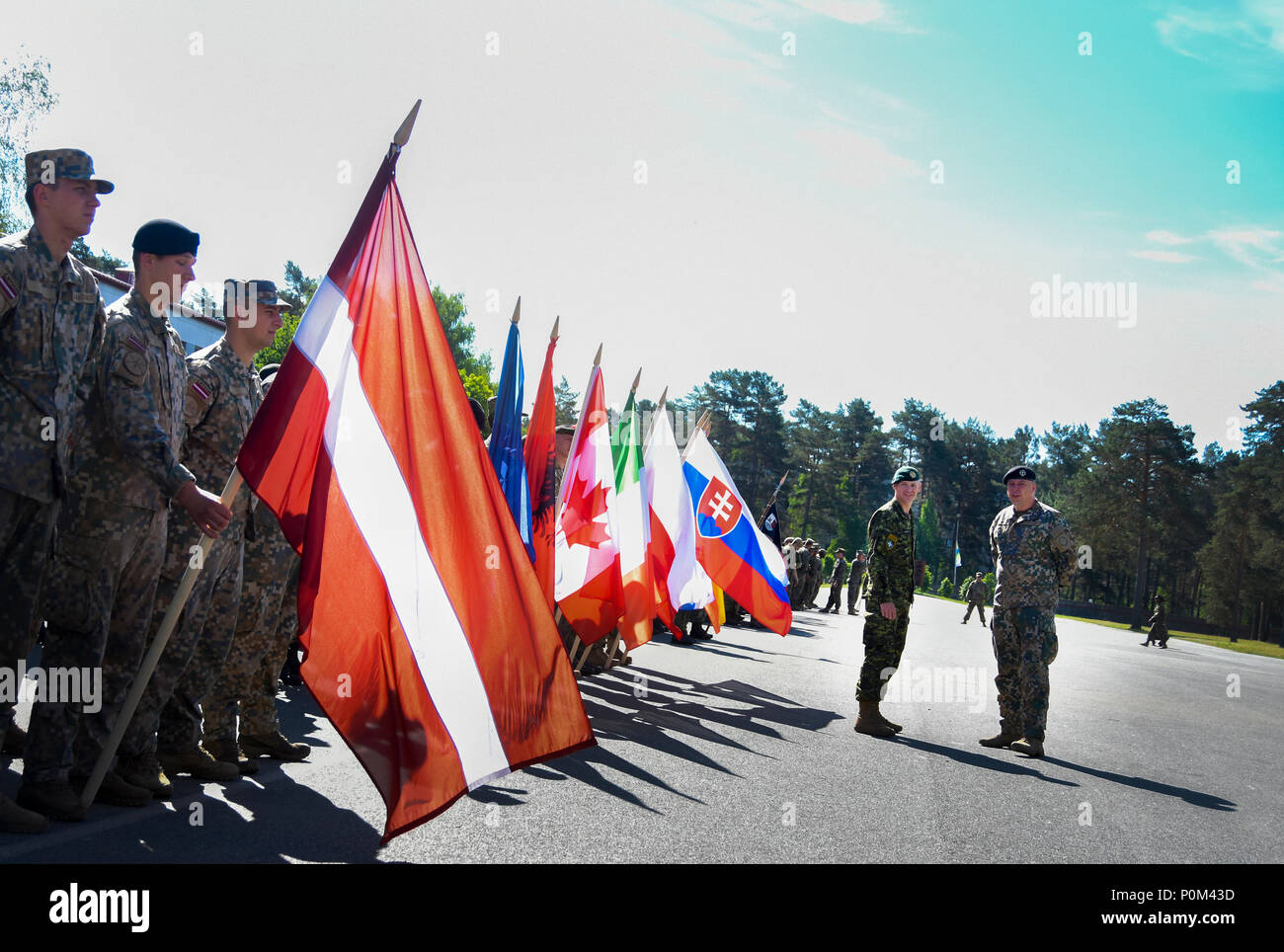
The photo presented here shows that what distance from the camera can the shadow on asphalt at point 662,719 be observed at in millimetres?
6230

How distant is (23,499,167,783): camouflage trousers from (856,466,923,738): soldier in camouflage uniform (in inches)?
239

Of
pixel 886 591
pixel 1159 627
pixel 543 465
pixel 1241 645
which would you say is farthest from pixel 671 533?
pixel 1241 645

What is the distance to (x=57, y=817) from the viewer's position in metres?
4.17

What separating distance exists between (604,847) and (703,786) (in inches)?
66.0

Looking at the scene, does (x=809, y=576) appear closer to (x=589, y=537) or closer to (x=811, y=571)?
(x=811, y=571)

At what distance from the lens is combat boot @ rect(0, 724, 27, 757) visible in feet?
17.5

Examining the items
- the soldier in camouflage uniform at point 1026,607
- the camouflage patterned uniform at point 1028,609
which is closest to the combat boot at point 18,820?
A: the camouflage patterned uniform at point 1028,609

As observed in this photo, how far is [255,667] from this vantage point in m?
5.75

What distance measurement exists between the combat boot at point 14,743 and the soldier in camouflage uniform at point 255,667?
0.92m

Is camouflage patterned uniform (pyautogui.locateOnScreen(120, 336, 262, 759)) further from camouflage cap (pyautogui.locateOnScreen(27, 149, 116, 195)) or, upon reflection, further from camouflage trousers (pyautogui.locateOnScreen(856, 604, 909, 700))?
camouflage trousers (pyautogui.locateOnScreen(856, 604, 909, 700))

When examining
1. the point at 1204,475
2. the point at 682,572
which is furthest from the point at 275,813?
the point at 1204,475

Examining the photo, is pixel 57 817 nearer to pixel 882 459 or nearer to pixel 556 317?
pixel 556 317

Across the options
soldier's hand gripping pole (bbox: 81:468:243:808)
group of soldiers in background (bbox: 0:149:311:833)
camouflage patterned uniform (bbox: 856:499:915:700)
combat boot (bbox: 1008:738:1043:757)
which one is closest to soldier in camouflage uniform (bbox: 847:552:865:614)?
camouflage patterned uniform (bbox: 856:499:915:700)

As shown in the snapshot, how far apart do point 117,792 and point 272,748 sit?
1.46m
